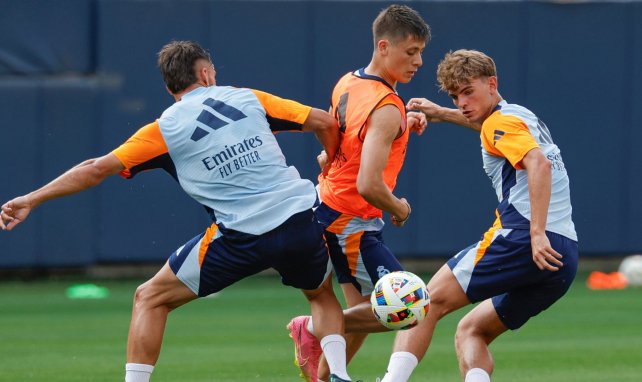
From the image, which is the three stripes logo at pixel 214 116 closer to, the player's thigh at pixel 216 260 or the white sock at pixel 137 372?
the player's thigh at pixel 216 260

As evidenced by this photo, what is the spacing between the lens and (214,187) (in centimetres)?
675

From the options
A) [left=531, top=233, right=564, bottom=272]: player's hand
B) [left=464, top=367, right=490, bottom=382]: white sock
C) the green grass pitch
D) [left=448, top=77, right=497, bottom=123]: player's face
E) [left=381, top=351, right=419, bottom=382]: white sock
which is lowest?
the green grass pitch

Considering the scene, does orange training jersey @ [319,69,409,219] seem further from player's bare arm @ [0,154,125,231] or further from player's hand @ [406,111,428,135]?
player's bare arm @ [0,154,125,231]

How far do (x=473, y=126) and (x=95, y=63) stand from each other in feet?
27.8

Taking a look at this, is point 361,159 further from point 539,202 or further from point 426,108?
point 426,108

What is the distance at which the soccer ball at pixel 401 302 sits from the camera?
6.62 metres

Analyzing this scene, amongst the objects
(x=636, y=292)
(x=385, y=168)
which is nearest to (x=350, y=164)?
(x=385, y=168)

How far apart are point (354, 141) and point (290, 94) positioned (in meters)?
8.19

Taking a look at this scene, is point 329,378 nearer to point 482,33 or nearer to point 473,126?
point 473,126

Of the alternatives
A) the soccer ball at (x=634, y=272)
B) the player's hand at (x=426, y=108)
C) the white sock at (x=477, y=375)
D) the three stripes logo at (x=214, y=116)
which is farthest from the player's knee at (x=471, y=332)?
the soccer ball at (x=634, y=272)

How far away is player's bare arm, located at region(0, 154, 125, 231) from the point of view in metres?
6.59

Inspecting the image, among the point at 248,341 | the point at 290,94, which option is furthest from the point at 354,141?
the point at 290,94

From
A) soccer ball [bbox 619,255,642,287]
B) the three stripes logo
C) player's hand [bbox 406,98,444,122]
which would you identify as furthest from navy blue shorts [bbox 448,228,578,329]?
soccer ball [bbox 619,255,642,287]

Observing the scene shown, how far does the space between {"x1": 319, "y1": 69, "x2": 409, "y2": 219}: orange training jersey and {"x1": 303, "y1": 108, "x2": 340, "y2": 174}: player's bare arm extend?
0.07 meters
